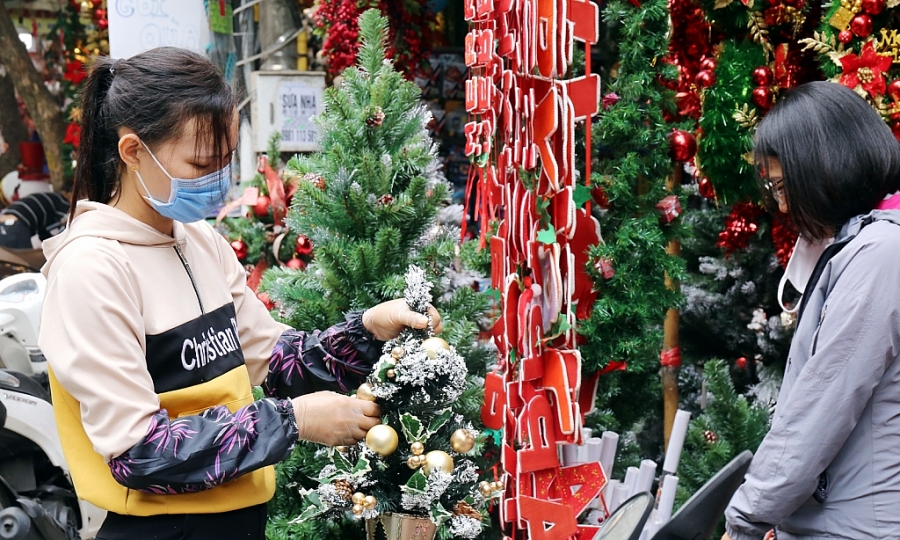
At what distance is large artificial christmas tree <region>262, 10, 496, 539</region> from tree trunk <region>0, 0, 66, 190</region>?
4554mm

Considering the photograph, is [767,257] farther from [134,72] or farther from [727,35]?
[134,72]

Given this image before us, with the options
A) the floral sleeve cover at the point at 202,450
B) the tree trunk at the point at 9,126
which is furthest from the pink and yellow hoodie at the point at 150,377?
the tree trunk at the point at 9,126

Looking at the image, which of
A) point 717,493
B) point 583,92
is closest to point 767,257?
point 583,92

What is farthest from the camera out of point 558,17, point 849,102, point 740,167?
point 740,167

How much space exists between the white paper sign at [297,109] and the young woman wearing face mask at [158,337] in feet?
9.10

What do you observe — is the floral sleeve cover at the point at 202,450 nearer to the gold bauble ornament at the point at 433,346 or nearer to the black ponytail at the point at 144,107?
the gold bauble ornament at the point at 433,346

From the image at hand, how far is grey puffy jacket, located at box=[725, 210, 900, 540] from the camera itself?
4.90ft

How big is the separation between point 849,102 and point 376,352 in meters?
1.01

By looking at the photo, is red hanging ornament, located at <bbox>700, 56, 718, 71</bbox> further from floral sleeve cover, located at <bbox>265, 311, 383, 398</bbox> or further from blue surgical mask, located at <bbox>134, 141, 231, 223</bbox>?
blue surgical mask, located at <bbox>134, 141, 231, 223</bbox>

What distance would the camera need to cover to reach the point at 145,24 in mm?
3475

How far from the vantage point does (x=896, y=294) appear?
149 cm

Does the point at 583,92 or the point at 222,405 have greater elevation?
→ the point at 583,92

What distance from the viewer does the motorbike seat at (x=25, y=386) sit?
341 centimetres

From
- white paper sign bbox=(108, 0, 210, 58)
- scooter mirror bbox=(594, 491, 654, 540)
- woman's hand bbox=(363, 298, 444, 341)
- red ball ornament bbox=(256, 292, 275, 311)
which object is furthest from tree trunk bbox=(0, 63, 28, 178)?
scooter mirror bbox=(594, 491, 654, 540)
